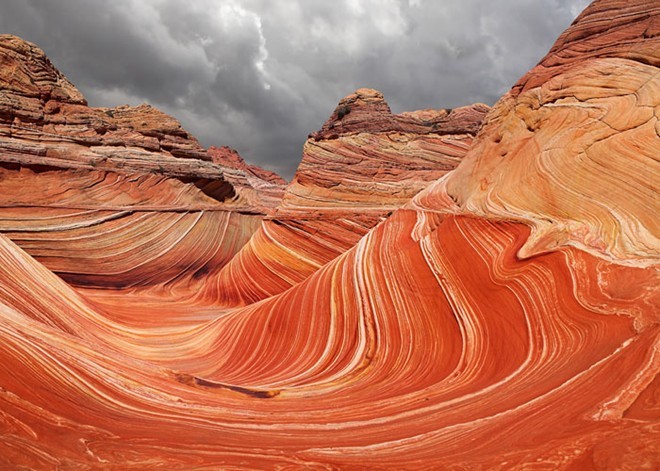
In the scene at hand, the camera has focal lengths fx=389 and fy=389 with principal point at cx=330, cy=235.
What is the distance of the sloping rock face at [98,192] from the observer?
39.5ft

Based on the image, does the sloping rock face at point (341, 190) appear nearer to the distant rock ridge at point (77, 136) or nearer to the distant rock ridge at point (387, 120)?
the distant rock ridge at point (387, 120)

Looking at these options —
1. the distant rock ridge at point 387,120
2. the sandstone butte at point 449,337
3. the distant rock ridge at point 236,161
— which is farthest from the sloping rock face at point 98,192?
the distant rock ridge at point 236,161

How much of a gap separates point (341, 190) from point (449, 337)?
8518mm

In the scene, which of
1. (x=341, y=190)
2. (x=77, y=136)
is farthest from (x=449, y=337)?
(x=77, y=136)

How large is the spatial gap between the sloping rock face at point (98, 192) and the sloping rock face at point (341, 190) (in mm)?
2598

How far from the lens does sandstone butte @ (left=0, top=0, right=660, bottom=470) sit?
2.03 metres

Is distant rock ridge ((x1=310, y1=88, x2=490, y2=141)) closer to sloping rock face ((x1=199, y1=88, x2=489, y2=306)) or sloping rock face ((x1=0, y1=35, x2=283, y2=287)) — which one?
sloping rock face ((x1=199, y1=88, x2=489, y2=306))

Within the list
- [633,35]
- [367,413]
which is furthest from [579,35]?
[367,413]

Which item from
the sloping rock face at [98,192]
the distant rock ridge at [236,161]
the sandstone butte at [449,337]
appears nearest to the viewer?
the sandstone butte at [449,337]

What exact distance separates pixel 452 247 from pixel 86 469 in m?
4.54

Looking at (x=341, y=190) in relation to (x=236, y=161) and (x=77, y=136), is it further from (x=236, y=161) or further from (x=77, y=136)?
(x=236, y=161)

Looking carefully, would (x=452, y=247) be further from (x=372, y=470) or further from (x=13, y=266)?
(x=13, y=266)

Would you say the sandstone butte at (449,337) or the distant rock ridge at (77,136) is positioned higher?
the distant rock ridge at (77,136)

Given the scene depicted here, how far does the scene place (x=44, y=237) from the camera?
11766 mm
